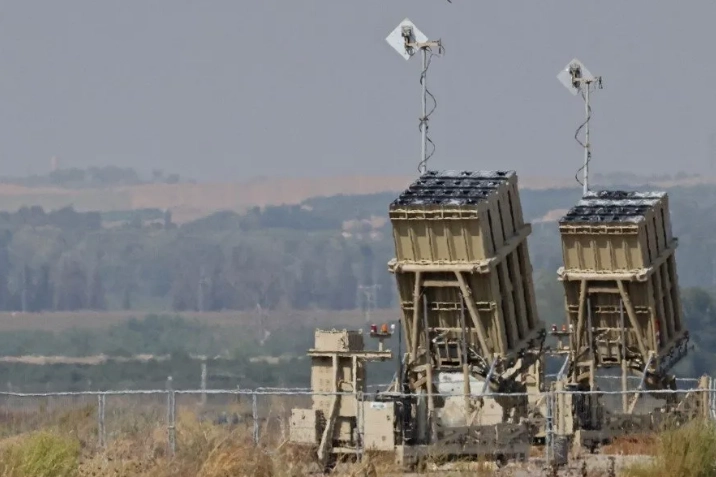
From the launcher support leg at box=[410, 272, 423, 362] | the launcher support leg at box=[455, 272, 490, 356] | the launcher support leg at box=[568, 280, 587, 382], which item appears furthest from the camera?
the launcher support leg at box=[568, 280, 587, 382]

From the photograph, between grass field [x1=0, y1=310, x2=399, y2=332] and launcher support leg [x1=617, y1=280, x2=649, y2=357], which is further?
grass field [x1=0, y1=310, x2=399, y2=332]

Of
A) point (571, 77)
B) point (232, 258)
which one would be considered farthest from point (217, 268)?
point (571, 77)

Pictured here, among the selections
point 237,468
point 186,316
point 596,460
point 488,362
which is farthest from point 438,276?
point 186,316

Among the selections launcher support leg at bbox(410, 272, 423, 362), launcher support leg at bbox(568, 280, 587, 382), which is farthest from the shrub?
launcher support leg at bbox(568, 280, 587, 382)

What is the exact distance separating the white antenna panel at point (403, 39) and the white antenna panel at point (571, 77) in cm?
803

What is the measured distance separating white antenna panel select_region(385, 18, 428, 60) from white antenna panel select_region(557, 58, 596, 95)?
8033mm

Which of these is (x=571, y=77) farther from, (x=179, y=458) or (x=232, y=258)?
(x=232, y=258)

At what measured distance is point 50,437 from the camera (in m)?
31.7

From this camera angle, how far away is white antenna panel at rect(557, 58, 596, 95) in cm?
5141

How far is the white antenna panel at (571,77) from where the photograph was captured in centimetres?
5141

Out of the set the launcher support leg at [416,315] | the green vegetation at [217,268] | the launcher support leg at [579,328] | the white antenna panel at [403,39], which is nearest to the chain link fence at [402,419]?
the launcher support leg at [416,315]

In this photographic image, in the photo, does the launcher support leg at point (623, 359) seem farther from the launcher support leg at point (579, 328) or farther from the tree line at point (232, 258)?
the tree line at point (232, 258)

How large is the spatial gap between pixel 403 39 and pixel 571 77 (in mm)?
8187

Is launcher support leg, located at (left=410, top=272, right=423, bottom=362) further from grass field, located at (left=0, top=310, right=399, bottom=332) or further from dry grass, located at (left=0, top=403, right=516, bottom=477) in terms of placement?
grass field, located at (left=0, top=310, right=399, bottom=332)
